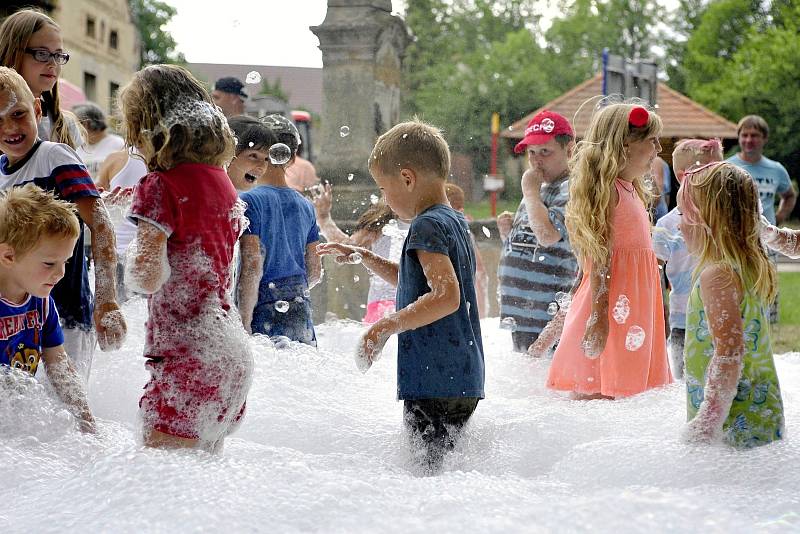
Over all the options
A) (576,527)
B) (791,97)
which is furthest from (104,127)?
(791,97)

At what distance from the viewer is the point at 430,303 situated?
318 centimetres

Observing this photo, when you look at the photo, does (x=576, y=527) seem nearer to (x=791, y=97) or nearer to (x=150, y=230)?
(x=150, y=230)

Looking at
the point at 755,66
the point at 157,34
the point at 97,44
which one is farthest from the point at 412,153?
the point at 157,34

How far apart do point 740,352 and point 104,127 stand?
5.38 meters

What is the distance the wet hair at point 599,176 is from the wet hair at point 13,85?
222 cm

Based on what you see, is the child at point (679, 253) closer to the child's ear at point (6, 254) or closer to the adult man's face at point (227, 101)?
the adult man's face at point (227, 101)

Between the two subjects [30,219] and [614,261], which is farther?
[614,261]

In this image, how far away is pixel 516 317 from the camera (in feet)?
16.7

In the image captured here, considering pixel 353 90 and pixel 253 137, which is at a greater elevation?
pixel 353 90

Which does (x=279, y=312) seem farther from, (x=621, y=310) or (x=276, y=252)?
(x=621, y=310)

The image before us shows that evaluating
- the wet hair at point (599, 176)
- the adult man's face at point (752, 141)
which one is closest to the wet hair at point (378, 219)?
the wet hair at point (599, 176)

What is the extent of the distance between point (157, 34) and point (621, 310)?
151 feet

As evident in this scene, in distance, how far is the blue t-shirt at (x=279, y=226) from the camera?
4.50 meters

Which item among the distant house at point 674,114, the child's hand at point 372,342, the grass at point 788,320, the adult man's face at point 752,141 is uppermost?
the distant house at point 674,114
